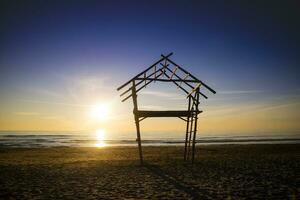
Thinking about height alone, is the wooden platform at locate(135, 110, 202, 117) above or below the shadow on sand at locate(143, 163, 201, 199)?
above

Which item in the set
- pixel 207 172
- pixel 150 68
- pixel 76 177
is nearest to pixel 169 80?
pixel 150 68

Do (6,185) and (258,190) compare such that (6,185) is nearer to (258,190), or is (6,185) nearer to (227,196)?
(227,196)

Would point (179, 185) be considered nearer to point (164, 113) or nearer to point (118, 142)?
point (164, 113)

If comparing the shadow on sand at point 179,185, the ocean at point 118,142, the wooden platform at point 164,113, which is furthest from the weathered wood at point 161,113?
the ocean at point 118,142

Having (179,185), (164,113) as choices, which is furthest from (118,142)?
(179,185)

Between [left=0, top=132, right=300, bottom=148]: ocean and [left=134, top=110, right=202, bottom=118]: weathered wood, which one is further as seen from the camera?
[left=0, top=132, right=300, bottom=148]: ocean

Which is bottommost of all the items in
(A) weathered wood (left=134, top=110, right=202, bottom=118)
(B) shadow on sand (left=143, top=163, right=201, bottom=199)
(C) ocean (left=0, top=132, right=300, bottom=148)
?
(B) shadow on sand (left=143, top=163, right=201, bottom=199)

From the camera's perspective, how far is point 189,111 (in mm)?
18578

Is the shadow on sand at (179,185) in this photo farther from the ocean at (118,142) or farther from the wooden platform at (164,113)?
the ocean at (118,142)

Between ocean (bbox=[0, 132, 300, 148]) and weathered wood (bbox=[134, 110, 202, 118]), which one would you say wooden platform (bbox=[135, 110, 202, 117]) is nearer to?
weathered wood (bbox=[134, 110, 202, 118])

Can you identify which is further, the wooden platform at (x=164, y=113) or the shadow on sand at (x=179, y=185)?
the wooden platform at (x=164, y=113)

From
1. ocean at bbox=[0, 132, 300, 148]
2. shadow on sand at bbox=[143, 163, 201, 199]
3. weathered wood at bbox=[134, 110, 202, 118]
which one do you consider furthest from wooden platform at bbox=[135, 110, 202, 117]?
ocean at bbox=[0, 132, 300, 148]

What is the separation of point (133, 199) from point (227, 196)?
3210 mm

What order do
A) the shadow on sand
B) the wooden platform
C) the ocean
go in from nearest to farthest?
the shadow on sand → the wooden platform → the ocean
